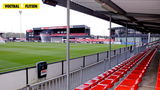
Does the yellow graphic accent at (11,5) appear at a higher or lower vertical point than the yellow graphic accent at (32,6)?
higher

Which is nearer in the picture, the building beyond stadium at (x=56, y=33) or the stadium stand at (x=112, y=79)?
the stadium stand at (x=112, y=79)

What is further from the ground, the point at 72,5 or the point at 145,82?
the point at 72,5

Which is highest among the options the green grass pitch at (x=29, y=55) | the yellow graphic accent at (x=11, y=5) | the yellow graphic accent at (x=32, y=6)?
the yellow graphic accent at (x=11, y=5)

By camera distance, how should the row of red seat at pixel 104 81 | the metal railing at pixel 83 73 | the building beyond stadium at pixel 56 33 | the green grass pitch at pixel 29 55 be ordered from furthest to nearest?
the building beyond stadium at pixel 56 33
the green grass pitch at pixel 29 55
the metal railing at pixel 83 73
the row of red seat at pixel 104 81

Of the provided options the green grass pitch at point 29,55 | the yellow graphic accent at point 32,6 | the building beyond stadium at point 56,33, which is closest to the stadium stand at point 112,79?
the yellow graphic accent at point 32,6

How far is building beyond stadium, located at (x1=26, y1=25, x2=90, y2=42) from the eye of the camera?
233 ft

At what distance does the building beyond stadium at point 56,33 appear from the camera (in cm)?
7109

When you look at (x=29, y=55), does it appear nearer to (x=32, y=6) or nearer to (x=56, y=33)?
(x=32, y=6)

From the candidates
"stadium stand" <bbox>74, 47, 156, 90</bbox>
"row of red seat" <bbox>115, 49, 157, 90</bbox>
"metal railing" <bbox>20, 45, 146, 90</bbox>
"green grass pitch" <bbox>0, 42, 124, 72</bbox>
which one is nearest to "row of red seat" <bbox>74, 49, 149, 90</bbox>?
"stadium stand" <bbox>74, 47, 156, 90</bbox>

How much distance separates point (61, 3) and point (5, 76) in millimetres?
3694

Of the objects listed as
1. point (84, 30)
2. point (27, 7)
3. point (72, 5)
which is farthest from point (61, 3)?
point (84, 30)

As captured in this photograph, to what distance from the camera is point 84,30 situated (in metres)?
71.6

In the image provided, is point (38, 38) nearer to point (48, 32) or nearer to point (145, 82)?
point (48, 32)

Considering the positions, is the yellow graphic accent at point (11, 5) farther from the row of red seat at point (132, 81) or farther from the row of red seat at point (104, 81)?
the row of red seat at point (132, 81)
